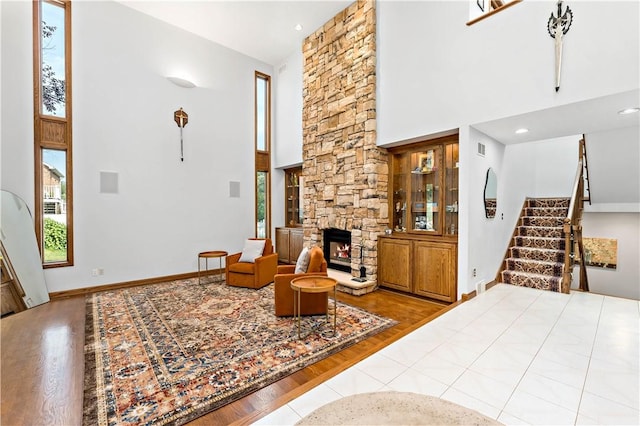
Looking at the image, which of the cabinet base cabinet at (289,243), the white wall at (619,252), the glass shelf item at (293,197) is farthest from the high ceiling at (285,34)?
the cabinet base cabinet at (289,243)

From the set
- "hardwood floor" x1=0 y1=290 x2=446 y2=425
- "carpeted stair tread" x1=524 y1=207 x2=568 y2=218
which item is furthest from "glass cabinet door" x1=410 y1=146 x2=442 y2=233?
"carpeted stair tread" x1=524 y1=207 x2=568 y2=218

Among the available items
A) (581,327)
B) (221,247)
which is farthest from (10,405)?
(581,327)

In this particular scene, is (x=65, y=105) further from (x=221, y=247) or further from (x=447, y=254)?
(x=447, y=254)

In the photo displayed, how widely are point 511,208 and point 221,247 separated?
611cm

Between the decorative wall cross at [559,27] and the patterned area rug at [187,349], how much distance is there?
3.52 m

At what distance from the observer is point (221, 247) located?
6.41 meters

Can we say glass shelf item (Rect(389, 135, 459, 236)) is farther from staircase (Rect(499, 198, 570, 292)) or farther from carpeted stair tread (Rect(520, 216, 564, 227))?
carpeted stair tread (Rect(520, 216, 564, 227))

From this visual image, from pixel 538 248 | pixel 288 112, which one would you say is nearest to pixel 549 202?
pixel 538 248

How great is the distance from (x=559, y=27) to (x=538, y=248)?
149 inches

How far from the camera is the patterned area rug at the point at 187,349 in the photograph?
210 cm

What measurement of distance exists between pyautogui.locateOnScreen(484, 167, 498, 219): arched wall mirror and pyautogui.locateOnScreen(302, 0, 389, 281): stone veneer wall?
156 cm

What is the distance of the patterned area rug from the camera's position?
82.5 inches

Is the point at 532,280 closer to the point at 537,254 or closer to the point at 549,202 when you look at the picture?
the point at 537,254

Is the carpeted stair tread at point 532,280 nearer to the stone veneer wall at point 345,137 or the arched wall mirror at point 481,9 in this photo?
the stone veneer wall at point 345,137
